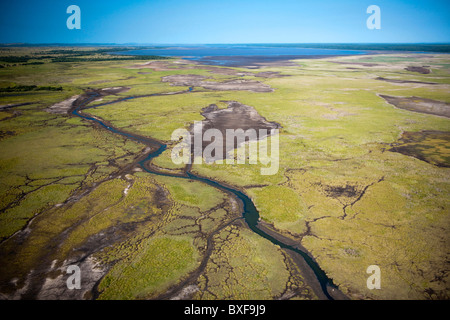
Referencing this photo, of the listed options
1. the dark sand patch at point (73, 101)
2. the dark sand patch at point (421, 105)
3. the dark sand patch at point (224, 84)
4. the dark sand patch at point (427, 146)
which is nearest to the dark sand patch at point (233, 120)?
the dark sand patch at point (427, 146)

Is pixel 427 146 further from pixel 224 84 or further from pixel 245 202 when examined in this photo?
pixel 224 84

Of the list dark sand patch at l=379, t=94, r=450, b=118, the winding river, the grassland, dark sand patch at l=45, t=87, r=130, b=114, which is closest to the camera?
the grassland

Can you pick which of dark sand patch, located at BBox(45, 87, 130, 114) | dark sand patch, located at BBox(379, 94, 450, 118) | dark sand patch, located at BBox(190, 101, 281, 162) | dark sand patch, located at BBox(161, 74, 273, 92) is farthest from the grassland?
dark sand patch, located at BBox(161, 74, 273, 92)

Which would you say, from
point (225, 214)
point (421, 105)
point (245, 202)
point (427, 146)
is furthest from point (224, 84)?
point (225, 214)

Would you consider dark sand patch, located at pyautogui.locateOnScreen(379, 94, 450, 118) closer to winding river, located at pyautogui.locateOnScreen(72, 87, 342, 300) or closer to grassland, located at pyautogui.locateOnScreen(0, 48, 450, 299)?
grassland, located at pyautogui.locateOnScreen(0, 48, 450, 299)

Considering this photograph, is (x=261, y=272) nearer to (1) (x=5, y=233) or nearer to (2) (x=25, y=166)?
(1) (x=5, y=233)

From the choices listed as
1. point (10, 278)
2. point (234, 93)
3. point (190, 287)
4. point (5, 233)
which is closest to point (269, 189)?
point (190, 287)
